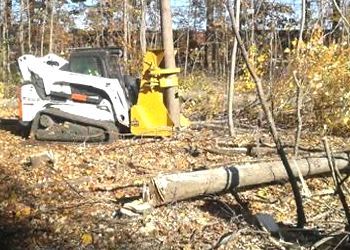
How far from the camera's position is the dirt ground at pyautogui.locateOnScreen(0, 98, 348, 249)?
599 cm

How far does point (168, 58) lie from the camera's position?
11.1 m

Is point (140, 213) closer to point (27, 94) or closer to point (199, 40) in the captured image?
point (27, 94)

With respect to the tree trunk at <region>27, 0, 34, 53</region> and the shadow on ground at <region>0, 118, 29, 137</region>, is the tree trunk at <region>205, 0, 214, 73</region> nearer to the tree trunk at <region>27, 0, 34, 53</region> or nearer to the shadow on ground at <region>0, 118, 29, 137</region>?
the tree trunk at <region>27, 0, 34, 53</region>

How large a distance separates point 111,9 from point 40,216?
64.1 ft

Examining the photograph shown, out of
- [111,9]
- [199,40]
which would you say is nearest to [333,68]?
[111,9]

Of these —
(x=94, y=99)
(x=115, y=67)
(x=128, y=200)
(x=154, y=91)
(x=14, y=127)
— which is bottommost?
(x=14, y=127)

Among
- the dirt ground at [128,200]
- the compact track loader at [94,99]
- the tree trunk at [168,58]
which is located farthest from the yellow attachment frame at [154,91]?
the dirt ground at [128,200]

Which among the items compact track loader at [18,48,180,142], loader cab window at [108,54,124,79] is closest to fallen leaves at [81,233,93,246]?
compact track loader at [18,48,180,142]

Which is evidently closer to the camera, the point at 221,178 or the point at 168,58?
the point at 221,178

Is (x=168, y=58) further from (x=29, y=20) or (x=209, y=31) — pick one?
(x=209, y=31)

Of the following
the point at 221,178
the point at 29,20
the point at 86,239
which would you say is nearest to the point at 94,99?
the point at 221,178

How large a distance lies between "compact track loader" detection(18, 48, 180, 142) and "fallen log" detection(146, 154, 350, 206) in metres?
3.37

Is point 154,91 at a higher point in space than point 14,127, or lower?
higher

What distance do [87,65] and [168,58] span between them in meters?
1.53
